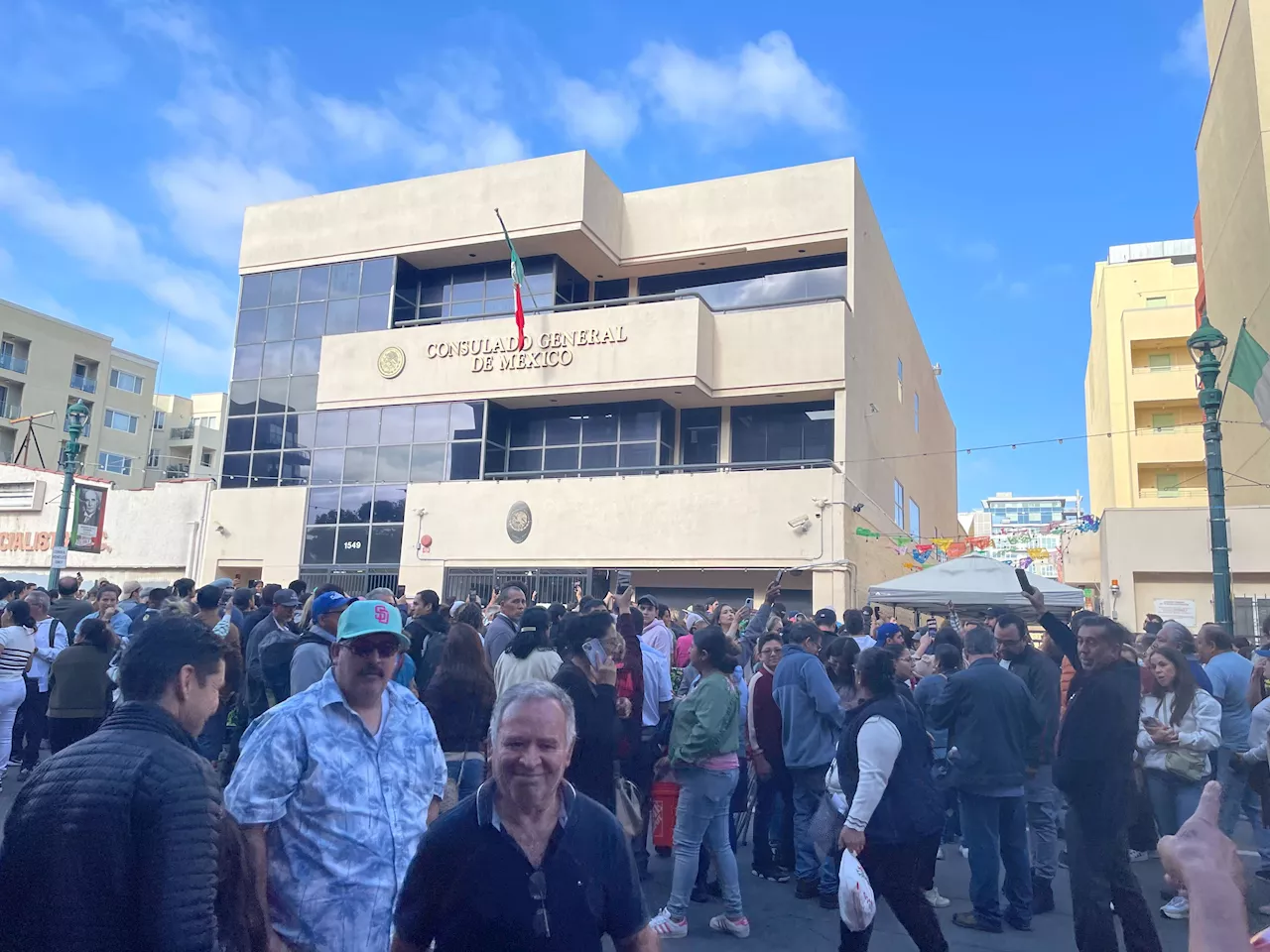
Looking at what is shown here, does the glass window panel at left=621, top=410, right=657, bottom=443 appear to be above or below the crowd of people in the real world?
above

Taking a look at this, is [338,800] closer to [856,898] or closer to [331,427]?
[856,898]

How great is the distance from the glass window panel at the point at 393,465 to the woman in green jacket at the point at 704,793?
20.2 metres

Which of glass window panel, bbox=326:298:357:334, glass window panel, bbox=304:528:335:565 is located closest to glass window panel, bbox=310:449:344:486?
glass window panel, bbox=304:528:335:565

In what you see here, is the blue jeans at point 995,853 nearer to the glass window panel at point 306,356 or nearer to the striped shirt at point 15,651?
the striped shirt at point 15,651

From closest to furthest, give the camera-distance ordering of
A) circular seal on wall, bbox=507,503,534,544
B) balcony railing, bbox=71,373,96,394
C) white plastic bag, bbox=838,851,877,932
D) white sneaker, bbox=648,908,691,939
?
1. white plastic bag, bbox=838,851,877,932
2. white sneaker, bbox=648,908,691,939
3. circular seal on wall, bbox=507,503,534,544
4. balcony railing, bbox=71,373,96,394

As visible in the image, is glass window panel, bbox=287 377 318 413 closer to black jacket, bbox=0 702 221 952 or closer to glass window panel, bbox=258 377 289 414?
glass window panel, bbox=258 377 289 414

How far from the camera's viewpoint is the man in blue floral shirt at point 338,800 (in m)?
2.86

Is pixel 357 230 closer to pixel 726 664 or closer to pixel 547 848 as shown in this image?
pixel 726 664

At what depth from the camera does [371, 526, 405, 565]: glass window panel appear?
965 inches

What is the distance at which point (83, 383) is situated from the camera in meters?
54.9

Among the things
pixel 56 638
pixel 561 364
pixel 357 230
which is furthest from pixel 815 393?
pixel 56 638

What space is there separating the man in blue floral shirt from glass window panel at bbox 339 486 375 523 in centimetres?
2279

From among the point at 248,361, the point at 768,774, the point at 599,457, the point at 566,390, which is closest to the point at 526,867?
the point at 768,774

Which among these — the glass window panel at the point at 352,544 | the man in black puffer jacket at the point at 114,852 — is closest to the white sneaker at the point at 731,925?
the man in black puffer jacket at the point at 114,852
